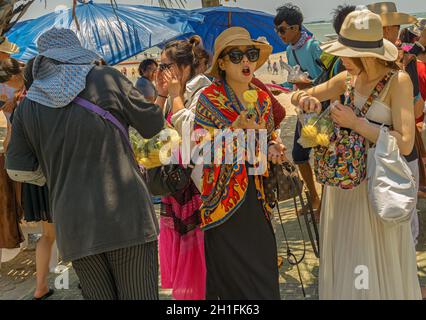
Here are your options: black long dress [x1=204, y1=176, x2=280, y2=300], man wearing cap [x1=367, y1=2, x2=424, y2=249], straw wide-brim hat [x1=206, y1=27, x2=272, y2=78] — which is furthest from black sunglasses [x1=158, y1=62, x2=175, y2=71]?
man wearing cap [x1=367, y1=2, x2=424, y2=249]

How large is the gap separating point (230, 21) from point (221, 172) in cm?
486

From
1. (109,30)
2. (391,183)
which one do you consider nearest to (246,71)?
(391,183)

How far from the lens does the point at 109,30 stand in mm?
5324

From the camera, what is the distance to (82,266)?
7.97ft

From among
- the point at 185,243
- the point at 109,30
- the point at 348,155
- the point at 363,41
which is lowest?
the point at 185,243

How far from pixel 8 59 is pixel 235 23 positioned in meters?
4.06

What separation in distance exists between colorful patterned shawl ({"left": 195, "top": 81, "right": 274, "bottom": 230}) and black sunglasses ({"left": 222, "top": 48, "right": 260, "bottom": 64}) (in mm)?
159

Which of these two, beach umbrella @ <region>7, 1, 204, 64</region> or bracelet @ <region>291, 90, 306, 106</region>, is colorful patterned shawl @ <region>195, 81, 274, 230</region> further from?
beach umbrella @ <region>7, 1, 204, 64</region>

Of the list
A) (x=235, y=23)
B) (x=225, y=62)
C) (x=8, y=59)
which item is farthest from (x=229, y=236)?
(x=235, y=23)

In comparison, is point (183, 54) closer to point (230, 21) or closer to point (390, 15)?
point (390, 15)

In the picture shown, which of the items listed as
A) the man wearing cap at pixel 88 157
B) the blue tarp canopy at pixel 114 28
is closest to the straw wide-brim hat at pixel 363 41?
the man wearing cap at pixel 88 157

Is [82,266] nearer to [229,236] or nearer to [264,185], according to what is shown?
[229,236]

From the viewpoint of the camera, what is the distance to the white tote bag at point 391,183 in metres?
2.64
